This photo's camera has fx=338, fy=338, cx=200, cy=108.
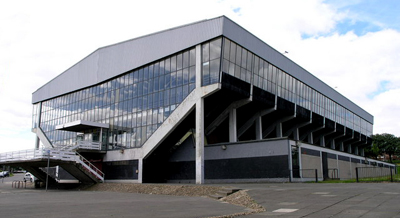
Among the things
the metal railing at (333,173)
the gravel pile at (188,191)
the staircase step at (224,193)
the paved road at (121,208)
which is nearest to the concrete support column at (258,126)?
the metal railing at (333,173)

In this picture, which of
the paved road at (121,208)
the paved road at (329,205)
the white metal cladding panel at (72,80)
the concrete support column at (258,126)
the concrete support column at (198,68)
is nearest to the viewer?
the paved road at (329,205)

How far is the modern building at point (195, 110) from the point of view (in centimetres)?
2988

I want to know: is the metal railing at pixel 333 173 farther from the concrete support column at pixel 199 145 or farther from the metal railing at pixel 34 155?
the metal railing at pixel 34 155

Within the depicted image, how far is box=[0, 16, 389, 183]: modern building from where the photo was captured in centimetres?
2988

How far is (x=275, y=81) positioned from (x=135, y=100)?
1615 centimetres

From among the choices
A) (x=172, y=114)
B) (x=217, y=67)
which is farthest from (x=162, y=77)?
(x=217, y=67)

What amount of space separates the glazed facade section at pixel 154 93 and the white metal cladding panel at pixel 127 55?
73 cm

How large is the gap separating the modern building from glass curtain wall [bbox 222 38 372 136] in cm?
12

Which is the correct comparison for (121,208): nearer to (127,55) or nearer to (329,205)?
(329,205)

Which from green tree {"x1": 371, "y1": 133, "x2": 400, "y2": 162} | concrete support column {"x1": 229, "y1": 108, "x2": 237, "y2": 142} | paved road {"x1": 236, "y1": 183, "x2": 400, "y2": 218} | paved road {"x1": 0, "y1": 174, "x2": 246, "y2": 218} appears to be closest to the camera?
paved road {"x1": 236, "y1": 183, "x2": 400, "y2": 218}

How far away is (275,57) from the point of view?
38.8 meters

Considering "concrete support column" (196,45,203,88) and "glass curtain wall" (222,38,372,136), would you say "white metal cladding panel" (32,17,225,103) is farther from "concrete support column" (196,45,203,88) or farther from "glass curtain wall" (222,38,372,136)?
"glass curtain wall" (222,38,372,136)

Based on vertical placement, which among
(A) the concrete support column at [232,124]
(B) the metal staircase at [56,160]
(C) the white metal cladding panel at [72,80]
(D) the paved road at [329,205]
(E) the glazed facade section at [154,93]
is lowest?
(D) the paved road at [329,205]

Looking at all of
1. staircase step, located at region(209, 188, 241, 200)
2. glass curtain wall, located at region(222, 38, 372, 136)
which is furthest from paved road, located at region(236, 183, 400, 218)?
glass curtain wall, located at region(222, 38, 372, 136)
